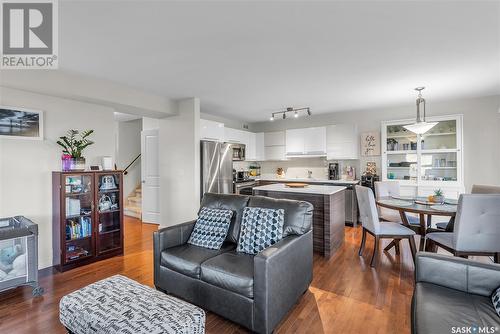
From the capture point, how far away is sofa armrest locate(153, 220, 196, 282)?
235cm

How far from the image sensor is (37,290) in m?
2.42

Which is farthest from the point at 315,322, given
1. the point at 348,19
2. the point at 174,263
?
the point at 348,19

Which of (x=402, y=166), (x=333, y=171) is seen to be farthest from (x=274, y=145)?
(x=402, y=166)

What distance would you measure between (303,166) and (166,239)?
15.2ft

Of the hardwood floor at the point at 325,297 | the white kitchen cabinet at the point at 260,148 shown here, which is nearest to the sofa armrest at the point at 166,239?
the hardwood floor at the point at 325,297

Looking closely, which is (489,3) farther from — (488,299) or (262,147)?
(262,147)

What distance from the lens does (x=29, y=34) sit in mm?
2166

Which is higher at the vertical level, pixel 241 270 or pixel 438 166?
pixel 438 166

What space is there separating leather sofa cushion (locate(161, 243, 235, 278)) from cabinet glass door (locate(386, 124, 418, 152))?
14.3 ft

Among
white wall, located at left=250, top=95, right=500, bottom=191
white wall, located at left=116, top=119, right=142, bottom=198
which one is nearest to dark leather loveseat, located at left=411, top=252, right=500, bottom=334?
white wall, located at left=250, top=95, right=500, bottom=191

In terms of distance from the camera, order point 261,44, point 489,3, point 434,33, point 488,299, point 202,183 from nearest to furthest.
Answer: point 488,299, point 489,3, point 434,33, point 261,44, point 202,183

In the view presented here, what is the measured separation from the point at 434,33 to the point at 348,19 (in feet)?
2.99

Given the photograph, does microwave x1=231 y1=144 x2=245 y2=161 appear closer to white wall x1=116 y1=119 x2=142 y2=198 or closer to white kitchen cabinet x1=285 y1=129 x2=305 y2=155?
white kitchen cabinet x1=285 y1=129 x2=305 y2=155

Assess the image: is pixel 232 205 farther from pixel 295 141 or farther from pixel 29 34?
pixel 295 141
